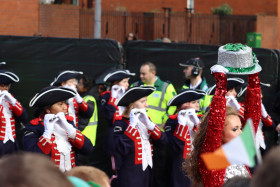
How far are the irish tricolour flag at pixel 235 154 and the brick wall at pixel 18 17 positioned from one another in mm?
Result: 15793

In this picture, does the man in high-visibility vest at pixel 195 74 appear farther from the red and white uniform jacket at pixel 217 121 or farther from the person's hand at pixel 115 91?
the red and white uniform jacket at pixel 217 121

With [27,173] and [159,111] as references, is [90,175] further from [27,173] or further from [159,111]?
[159,111]

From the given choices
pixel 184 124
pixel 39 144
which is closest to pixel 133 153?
pixel 184 124

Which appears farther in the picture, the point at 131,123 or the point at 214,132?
the point at 131,123

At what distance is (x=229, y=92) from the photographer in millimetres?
7895

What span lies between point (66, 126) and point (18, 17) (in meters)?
12.5

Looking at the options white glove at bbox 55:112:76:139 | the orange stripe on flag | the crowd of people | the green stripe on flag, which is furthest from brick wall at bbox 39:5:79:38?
the orange stripe on flag

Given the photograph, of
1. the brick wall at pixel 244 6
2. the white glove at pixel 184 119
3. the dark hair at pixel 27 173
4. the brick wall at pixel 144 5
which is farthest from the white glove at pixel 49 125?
the brick wall at pixel 244 6

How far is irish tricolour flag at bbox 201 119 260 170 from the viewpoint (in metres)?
2.04

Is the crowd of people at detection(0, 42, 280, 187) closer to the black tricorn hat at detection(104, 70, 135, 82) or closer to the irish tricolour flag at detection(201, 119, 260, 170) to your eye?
the black tricorn hat at detection(104, 70, 135, 82)

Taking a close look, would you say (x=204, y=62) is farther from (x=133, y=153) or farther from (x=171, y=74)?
(x=133, y=153)

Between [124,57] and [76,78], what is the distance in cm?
80

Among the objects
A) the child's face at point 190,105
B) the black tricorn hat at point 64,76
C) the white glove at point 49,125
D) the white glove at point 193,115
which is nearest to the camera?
the white glove at point 49,125

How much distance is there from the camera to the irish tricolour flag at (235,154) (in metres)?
2.04
